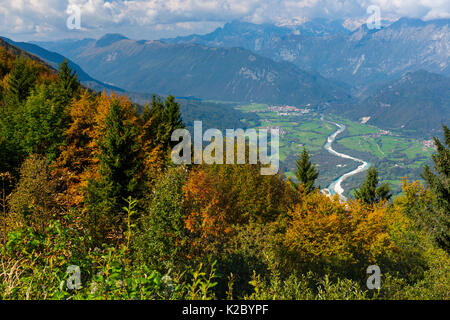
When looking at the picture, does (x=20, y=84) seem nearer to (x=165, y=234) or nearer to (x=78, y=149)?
(x=78, y=149)

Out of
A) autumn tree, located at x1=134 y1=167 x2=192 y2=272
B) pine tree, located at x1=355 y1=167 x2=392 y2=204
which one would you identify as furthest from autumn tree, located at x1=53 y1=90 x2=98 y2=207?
pine tree, located at x1=355 y1=167 x2=392 y2=204

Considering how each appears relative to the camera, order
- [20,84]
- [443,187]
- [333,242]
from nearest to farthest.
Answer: [333,242] → [443,187] → [20,84]

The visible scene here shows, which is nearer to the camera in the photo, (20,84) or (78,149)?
(78,149)

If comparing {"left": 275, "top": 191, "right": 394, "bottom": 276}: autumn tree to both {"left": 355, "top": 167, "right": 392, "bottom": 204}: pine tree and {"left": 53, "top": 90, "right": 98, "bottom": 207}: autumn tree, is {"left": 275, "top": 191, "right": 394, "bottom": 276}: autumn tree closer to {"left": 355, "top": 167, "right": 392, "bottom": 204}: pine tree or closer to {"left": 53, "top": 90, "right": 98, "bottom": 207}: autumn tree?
{"left": 53, "top": 90, "right": 98, "bottom": 207}: autumn tree

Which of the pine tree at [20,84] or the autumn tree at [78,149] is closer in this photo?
the autumn tree at [78,149]

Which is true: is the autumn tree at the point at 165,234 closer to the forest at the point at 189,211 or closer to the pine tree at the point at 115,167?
the forest at the point at 189,211

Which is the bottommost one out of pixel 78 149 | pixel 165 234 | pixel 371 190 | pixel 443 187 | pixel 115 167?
pixel 165 234

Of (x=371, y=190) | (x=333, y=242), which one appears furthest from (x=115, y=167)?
(x=371, y=190)

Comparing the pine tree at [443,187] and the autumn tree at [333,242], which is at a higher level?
the pine tree at [443,187]

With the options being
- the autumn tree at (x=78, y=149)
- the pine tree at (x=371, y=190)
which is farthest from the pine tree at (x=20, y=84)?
the pine tree at (x=371, y=190)

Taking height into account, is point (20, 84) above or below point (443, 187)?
above

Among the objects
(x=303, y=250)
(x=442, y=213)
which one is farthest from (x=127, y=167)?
(x=442, y=213)

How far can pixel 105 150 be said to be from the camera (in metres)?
29.6
